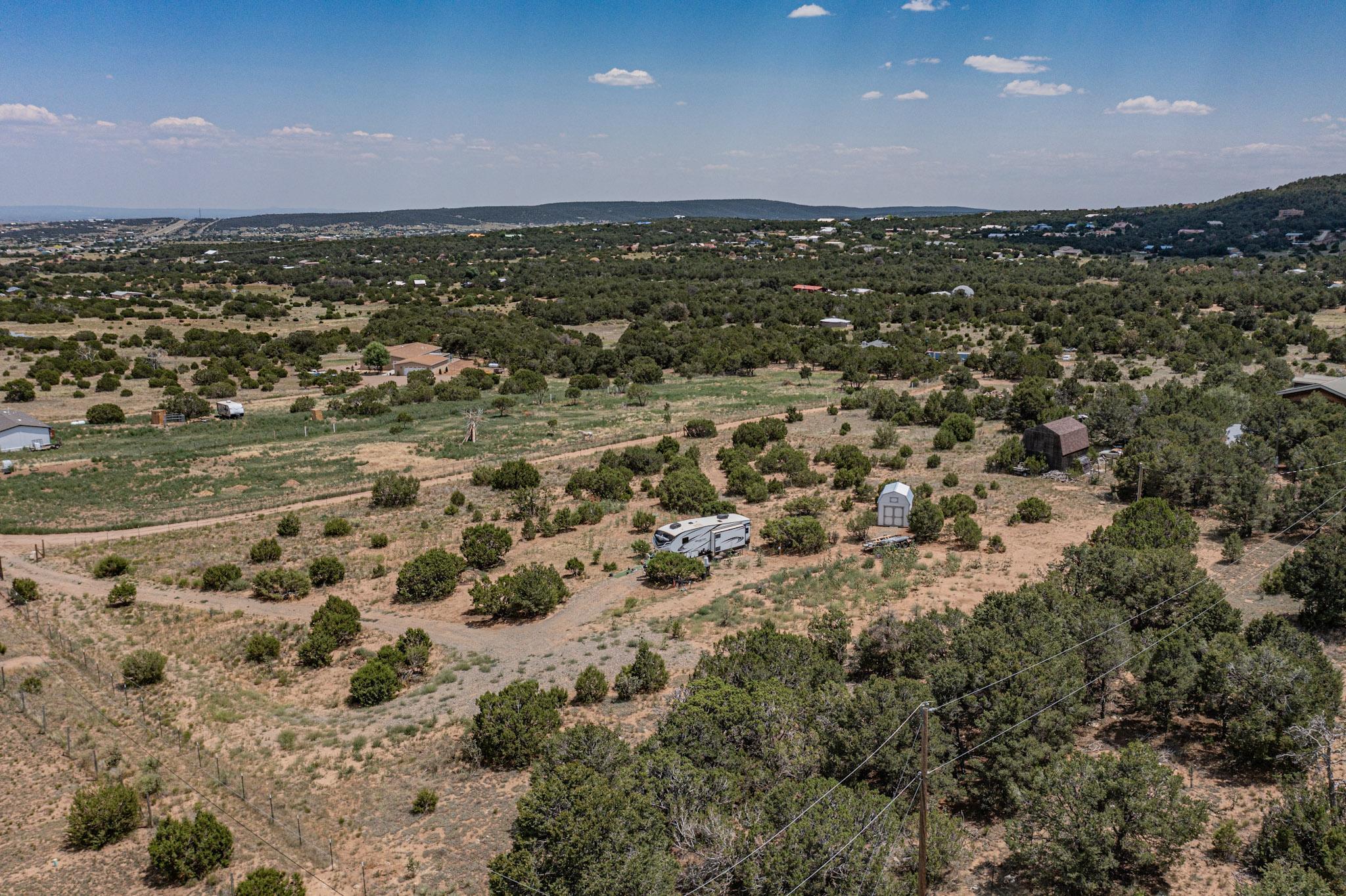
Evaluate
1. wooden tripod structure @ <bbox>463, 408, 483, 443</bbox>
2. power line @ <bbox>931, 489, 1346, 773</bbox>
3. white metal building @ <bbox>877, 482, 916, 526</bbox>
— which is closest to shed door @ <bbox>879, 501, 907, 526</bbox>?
white metal building @ <bbox>877, 482, 916, 526</bbox>

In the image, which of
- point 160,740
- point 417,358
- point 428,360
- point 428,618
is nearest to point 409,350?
point 417,358

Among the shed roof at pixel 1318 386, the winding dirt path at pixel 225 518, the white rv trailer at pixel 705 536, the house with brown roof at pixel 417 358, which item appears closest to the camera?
the white rv trailer at pixel 705 536

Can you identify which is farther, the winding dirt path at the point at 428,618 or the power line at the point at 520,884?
the winding dirt path at the point at 428,618

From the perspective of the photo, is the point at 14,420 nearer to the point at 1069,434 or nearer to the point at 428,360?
the point at 428,360

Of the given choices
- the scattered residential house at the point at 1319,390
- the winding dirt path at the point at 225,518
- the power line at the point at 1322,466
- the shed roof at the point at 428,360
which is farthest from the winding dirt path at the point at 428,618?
the shed roof at the point at 428,360

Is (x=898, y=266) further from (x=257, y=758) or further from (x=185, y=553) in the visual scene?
(x=257, y=758)

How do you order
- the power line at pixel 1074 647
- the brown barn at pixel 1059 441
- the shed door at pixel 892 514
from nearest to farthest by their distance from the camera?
the power line at pixel 1074 647 < the shed door at pixel 892 514 < the brown barn at pixel 1059 441

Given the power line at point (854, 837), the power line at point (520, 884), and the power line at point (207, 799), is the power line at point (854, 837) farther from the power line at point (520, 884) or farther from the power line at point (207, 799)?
the power line at point (207, 799)
